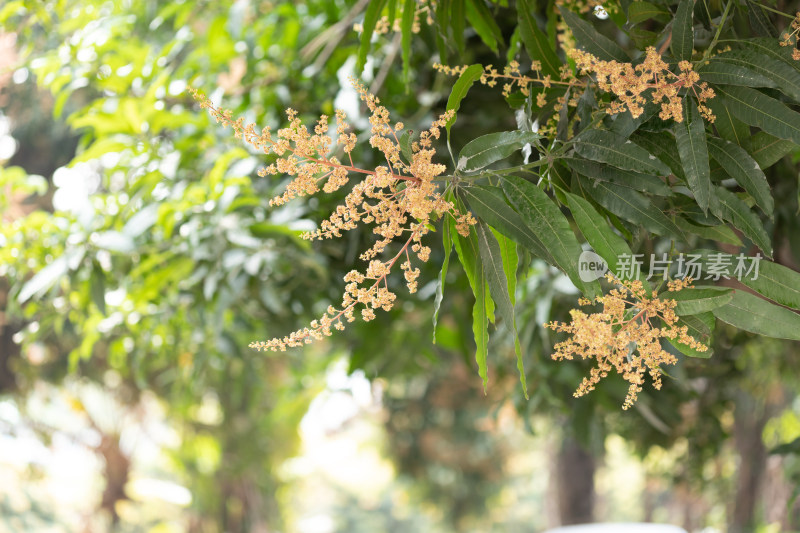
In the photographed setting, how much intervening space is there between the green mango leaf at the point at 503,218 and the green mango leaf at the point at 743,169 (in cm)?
19

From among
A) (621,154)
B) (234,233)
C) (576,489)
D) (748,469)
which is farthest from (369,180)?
(748,469)

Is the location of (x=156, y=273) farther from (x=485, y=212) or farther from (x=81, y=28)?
(x=485, y=212)

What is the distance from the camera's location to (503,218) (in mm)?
589

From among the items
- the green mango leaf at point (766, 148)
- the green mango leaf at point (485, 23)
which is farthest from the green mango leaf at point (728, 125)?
the green mango leaf at point (485, 23)

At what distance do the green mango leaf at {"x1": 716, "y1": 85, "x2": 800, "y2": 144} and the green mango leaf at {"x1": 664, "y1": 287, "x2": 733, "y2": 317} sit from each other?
0.47 ft

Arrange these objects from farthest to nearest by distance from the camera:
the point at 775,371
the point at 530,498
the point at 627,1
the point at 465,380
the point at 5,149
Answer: the point at 530,498 → the point at 465,380 → the point at 5,149 → the point at 775,371 → the point at 627,1

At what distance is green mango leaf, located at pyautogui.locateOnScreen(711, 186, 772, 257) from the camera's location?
63 cm

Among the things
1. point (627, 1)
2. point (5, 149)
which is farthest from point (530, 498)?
point (627, 1)

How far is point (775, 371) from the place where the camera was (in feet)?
8.05

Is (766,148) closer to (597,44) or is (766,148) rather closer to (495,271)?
(597,44)

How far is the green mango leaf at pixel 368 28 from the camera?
0.83 metres

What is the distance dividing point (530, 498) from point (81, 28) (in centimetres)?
959

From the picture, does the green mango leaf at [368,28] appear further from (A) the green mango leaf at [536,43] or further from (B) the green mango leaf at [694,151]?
(B) the green mango leaf at [694,151]

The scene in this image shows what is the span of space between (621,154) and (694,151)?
6 centimetres
